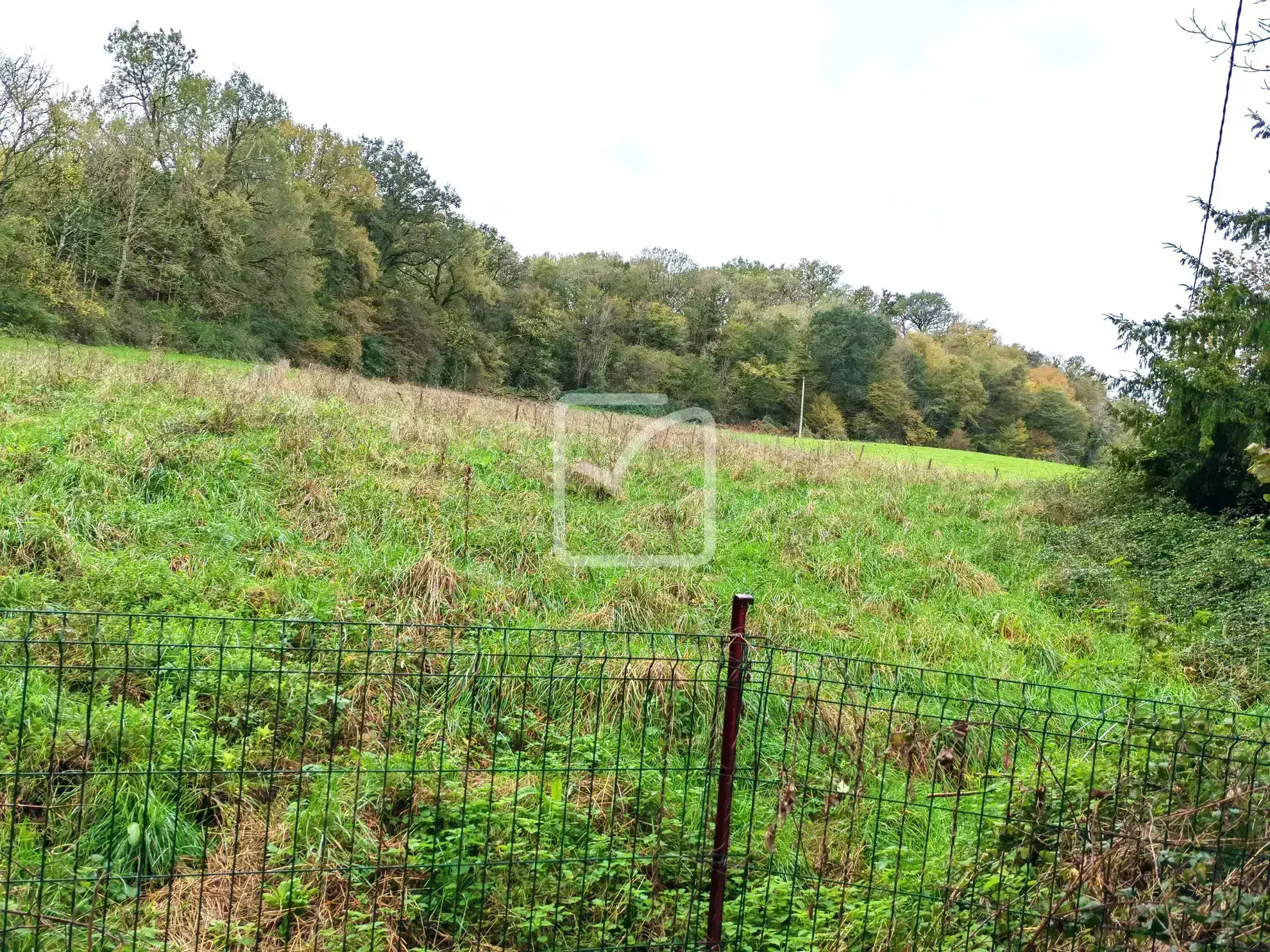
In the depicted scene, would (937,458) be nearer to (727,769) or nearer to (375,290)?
(727,769)

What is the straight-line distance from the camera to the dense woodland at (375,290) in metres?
21.1

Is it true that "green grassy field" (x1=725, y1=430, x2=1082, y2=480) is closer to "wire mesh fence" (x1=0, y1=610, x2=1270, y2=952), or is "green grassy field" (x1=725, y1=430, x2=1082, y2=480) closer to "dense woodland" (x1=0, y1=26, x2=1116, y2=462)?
"dense woodland" (x1=0, y1=26, x2=1116, y2=462)

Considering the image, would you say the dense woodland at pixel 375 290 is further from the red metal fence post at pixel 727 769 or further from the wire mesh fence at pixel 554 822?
the red metal fence post at pixel 727 769

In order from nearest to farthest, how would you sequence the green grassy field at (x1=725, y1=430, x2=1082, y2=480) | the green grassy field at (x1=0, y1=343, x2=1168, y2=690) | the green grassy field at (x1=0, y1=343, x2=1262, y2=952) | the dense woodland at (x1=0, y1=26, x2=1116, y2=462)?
1. the green grassy field at (x1=0, y1=343, x2=1262, y2=952)
2. the green grassy field at (x1=0, y1=343, x2=1168, y2=690)
3. the green grassy field at (x1=725, y1=430, x2=1082, y2=480)
4. the dense woodland at (x1=0, y1=26, x2=1116, y2=462)

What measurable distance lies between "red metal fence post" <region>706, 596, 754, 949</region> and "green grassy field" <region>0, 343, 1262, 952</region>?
0.55ft

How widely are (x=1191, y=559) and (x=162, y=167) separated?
3047 centimetres

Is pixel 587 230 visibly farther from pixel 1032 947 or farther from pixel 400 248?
pixel 1032 947

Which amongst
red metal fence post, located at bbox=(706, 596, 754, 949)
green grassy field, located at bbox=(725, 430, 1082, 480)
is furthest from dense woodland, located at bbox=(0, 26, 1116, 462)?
red metal fence post, located at bbox=(706, 596, 754, 949)

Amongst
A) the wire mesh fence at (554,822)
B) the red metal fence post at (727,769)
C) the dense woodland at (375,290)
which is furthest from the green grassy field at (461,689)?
the dense woodland at (375,290)

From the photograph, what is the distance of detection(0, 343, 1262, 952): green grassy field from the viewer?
2.83 meters

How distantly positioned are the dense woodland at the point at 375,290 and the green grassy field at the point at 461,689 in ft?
15.7

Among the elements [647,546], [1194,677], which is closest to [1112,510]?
[1194,677]

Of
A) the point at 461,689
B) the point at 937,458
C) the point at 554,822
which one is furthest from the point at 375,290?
the point at 554,822

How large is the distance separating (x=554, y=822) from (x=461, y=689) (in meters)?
1.40
